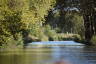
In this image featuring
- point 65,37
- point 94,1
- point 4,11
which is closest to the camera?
point 4,11

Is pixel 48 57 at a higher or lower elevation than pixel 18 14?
lower

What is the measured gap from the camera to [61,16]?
2650 inches

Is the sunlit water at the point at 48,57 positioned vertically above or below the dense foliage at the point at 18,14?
below

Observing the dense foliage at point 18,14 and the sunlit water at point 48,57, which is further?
the dense foliage at point 18,14

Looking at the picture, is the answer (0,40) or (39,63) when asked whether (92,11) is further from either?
(39,63)

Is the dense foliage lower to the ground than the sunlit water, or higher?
higher

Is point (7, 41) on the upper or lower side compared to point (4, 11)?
lower

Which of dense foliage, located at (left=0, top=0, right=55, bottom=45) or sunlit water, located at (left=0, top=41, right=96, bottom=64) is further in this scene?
dense foliage, located at (left=0, top=0, right=55, bottom=45)

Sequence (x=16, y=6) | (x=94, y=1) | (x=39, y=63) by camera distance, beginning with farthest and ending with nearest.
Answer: (x=94, y=1), (x=16, y=6), (x=39, y=63)

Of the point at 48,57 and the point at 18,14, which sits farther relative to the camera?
the point at 18,14

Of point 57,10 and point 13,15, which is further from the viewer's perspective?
point 57,10

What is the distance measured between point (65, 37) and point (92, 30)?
48.3 meters

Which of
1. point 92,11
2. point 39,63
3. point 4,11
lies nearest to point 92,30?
point 92,11

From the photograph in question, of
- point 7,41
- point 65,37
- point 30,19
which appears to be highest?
point 30,19
